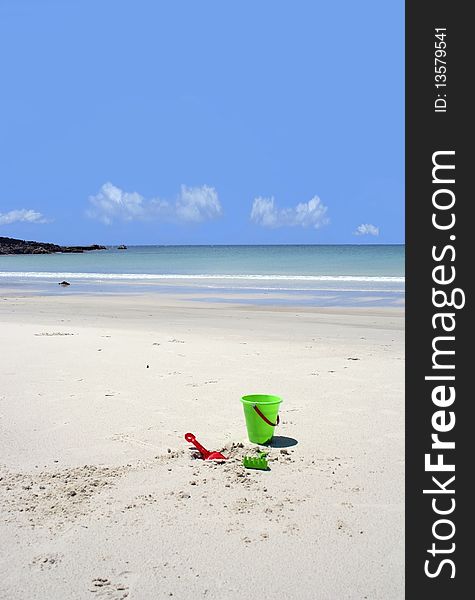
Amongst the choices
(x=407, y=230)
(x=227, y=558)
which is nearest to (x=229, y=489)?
(x=227, y=558)

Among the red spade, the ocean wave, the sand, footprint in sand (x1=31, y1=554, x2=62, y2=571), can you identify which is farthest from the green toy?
the ocean wave

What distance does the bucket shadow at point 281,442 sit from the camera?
5.33 meters

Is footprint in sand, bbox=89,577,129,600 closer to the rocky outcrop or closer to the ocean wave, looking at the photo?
the ocean wave

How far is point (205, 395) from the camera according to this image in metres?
6.97

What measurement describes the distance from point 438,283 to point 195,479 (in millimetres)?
2287

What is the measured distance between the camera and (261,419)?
207 inches

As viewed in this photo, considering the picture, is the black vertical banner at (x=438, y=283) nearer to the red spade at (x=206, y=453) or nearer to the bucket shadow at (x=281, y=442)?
the bucket shadow at (x=281, y=442)

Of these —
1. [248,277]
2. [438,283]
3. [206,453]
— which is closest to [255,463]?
[206,453]

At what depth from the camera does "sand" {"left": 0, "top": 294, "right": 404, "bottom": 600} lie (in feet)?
11.0

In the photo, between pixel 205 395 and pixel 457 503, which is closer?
pixel 457 503

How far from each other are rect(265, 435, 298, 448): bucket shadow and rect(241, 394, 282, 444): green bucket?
0.06 metres

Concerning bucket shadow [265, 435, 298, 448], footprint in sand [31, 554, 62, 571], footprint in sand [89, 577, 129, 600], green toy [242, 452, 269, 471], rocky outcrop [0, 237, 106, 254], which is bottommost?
footprint in sand [89, 577, 129, 600]

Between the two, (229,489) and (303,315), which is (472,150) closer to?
(229,489)

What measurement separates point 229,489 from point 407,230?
2.25 meters
